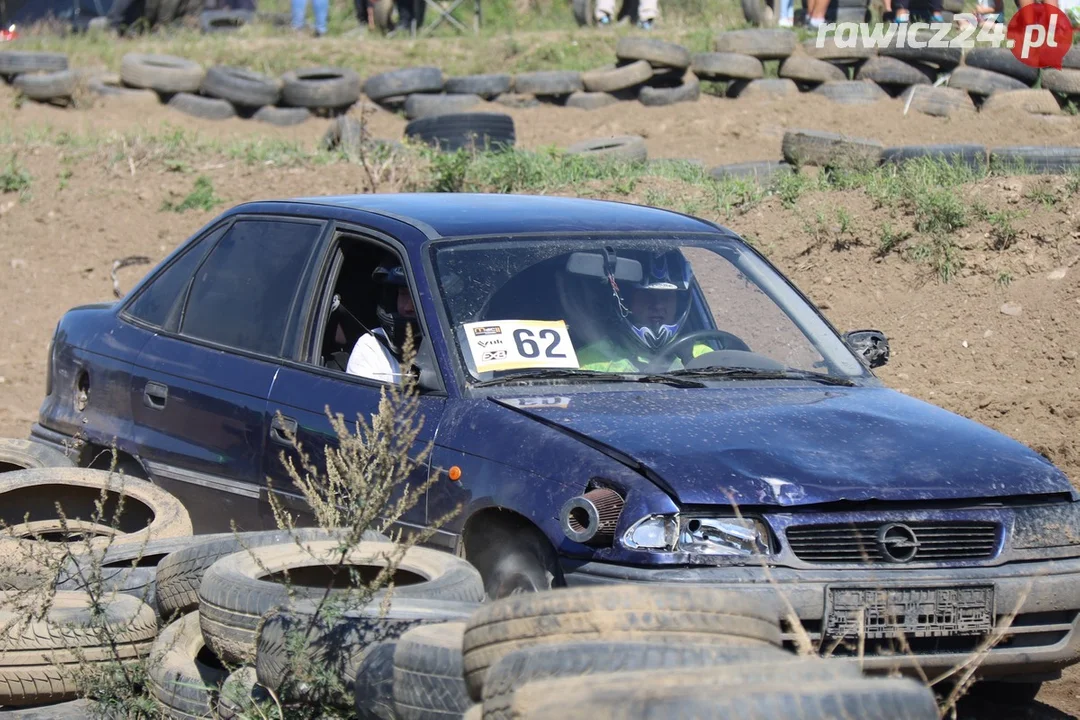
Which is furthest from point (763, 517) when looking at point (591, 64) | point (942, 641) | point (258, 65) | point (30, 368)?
point (258, 65)

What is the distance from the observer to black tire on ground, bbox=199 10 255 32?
77.6 feet

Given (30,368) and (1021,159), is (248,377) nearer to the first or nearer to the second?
(30,368)

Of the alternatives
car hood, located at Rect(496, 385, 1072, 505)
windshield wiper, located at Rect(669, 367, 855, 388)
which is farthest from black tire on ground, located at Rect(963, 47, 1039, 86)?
car hood, located at Rect(496, 385, 1072, 505)

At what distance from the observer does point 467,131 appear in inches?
539

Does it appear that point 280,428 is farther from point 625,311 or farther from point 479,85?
point 479,85

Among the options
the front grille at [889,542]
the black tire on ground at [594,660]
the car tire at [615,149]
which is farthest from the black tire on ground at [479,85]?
the black tire on ground at [594,660]

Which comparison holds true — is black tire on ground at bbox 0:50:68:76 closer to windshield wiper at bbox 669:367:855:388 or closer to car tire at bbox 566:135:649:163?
car tire at bbox 566:135:649:163

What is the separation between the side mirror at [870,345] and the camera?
17.9 feet

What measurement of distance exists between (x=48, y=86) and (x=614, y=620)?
16647 millimetres

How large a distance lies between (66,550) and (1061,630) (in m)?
3.15

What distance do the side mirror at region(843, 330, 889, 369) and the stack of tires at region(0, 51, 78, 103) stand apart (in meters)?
14.6

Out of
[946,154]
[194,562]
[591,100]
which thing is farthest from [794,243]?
[591,100]

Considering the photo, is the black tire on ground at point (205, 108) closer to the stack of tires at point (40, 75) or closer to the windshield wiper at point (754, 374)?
the stack of tires at point (40, 75)

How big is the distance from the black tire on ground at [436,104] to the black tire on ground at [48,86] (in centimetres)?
457
